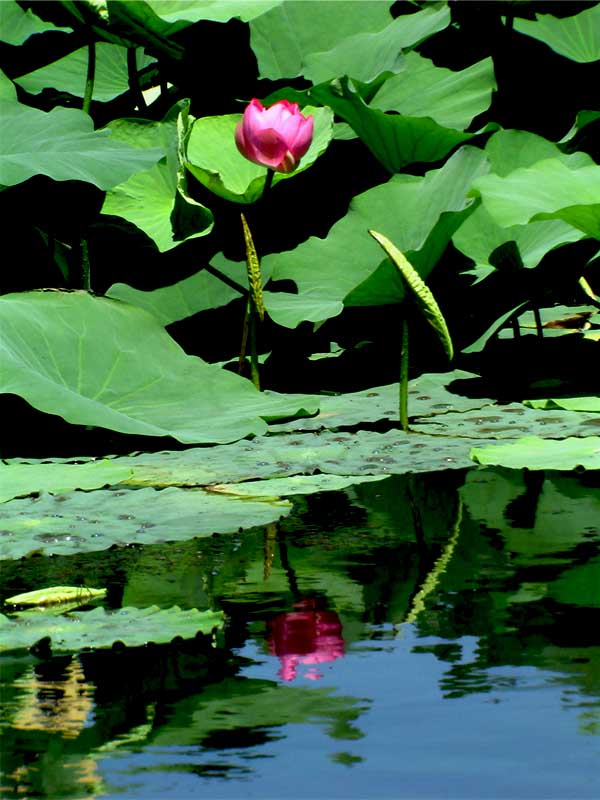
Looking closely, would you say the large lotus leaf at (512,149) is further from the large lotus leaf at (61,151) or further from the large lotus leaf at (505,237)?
the large lotus leaf at (61,151)

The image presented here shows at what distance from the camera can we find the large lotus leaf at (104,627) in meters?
1.17

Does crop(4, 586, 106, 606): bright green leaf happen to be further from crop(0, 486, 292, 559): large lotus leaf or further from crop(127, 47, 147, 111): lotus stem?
crop(127, 47, 147, 111): lotus stem

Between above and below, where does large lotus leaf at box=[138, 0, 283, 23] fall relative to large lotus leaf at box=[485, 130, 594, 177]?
above

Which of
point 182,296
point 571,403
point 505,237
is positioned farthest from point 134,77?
point 571,403

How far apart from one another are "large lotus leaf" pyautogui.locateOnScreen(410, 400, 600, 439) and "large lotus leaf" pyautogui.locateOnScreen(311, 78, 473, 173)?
0.82 metres

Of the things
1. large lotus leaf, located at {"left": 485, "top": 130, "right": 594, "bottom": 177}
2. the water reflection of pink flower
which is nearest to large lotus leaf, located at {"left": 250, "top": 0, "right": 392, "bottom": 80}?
large lotus leaf, located at {"left": 485, "top": 130, "right": 594, "bottom": 177}

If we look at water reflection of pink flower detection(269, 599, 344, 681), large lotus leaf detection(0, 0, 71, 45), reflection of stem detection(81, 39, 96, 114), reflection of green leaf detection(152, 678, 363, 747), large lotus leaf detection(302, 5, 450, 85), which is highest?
large lotus leaf detection(0, 0, 71, 45)

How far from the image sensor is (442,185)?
8.20 feet

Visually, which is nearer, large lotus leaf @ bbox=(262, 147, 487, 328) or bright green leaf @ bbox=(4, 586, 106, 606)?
bright green leaf @ bbox=(4, 586, 106, 606)

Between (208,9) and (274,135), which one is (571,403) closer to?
(274,135)

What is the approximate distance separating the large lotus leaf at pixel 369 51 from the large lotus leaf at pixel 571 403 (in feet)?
4.07

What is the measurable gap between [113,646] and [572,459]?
35.0 inches

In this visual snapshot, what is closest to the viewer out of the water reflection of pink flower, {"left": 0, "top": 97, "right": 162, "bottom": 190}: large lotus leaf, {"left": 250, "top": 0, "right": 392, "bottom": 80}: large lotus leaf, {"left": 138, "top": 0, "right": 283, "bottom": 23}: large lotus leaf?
the water reflection of pink flower

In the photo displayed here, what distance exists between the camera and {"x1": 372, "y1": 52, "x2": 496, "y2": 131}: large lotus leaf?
10.7 ft
